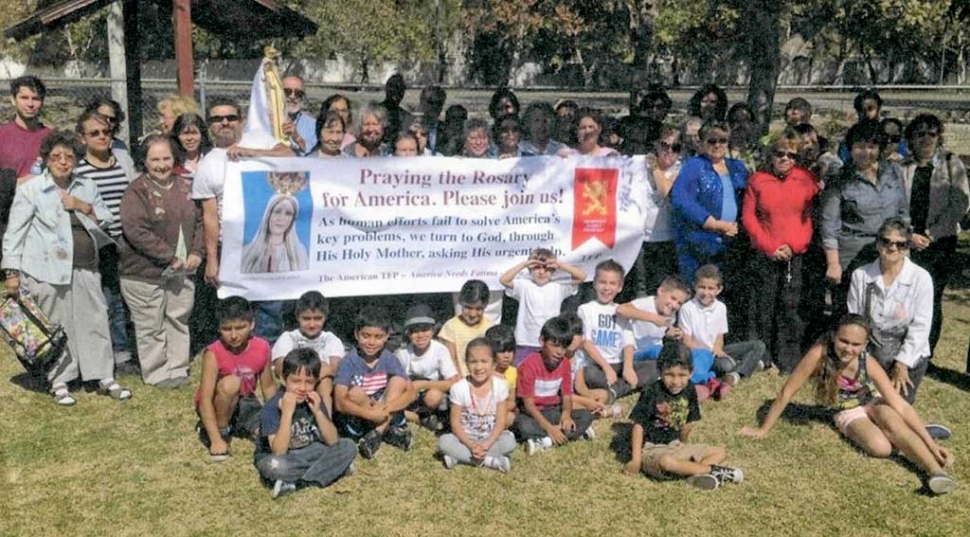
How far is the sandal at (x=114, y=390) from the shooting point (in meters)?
6.84

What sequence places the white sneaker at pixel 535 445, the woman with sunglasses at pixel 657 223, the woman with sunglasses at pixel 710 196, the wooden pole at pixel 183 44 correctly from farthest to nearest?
the wooden pole at pixel 183 44, the woman with sunglasses at pixel 657 223, the woman with sunglasses at pixel 710 196, the white sneaker at pixel 535 445

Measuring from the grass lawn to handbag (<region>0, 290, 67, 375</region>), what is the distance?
0.41 metres

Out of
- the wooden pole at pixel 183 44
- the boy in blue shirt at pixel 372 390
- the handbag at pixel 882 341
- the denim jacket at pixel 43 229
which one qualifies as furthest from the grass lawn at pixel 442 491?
the wooden pole at pixel 183 44

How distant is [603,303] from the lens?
23.2ft

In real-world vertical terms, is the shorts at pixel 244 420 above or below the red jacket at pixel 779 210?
below

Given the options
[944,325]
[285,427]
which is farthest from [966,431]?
[285,427]

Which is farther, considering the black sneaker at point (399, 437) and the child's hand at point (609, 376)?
the child's hand at point (609, 376)

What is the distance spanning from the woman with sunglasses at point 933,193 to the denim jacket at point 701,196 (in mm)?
1215

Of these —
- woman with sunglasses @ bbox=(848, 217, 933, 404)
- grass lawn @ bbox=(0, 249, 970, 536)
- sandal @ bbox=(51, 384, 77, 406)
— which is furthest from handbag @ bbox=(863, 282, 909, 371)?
sandal @ bbox=(51, 384, 77, 406)

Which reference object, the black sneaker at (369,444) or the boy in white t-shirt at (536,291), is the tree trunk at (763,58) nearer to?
the boy in white t-shirt at (536,291)

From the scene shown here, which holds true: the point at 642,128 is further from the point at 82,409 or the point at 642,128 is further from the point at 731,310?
the point at 82,409

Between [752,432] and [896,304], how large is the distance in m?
1.30

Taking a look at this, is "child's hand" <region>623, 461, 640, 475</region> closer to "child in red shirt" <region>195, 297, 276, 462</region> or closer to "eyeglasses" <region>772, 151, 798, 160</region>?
"child in red shirt" <region>195, 297, 276, 462</region>

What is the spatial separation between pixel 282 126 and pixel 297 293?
127cm
